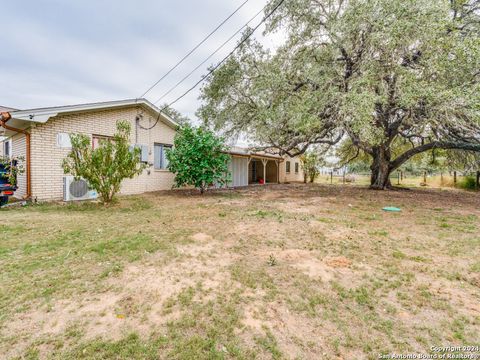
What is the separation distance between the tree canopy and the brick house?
10.8 feet

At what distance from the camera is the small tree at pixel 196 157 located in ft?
33.1

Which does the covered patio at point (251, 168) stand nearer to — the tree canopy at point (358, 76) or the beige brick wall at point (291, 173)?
the beige brick wall at point (291, 173)

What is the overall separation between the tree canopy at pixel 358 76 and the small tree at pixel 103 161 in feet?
17.8

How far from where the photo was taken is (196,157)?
1002 centimetres

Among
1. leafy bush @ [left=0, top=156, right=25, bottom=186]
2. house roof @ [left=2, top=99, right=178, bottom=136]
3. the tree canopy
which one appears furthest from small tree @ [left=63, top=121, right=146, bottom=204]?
the tree canopy

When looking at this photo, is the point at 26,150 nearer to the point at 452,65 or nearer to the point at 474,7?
the point at 452,65

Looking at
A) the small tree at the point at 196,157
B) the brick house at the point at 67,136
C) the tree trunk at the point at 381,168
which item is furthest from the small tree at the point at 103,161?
the tree trunk at the point at 381,168

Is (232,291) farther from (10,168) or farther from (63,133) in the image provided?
(63,133)

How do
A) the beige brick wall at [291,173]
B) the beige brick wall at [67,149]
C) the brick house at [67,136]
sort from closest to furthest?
the brick house at [67,136] → the beige brick wall at [67,149] → the beige brick wall at [291,173]

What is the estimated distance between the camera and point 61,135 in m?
8.08

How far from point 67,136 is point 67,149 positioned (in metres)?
0.44

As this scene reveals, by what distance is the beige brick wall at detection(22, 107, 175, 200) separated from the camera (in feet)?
24.9

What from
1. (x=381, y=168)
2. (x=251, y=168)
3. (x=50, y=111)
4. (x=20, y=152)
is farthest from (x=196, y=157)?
(x=251, y=168)

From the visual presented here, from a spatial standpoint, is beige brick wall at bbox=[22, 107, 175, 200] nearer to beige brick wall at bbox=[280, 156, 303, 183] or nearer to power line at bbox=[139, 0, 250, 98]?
power line at bbox=[139, 0, 250, 98]
